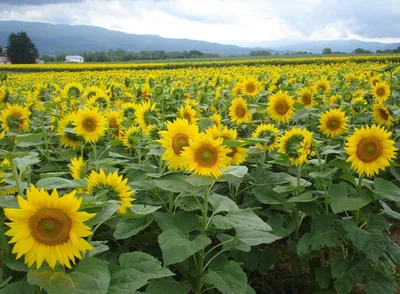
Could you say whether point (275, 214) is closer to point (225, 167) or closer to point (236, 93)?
point (225, 167)

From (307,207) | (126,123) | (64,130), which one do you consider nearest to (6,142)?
(64,130)

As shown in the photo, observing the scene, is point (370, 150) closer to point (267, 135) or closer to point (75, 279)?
point (267, 135)

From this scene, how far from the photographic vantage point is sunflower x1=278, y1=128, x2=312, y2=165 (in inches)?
103

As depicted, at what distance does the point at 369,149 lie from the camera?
8.08ft

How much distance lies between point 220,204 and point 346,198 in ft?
2.35

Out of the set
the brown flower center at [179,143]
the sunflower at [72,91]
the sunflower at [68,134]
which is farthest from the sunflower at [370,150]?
the sunflower at [72,91]

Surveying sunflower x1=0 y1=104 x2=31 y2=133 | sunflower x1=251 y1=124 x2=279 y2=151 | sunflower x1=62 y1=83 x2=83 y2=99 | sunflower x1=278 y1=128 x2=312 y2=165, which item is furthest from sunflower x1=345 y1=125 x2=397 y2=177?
sunflower x1=62 y1=83 x2=83 y2=99

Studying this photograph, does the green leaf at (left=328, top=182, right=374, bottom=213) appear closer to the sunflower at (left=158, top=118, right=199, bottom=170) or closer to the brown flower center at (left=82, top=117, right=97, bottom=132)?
the sunflower at (left=158, top=118, right=199, bottom=170)

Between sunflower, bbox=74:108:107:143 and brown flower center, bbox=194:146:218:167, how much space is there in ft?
3.97

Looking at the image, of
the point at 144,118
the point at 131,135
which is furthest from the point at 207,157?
the point at 144,118

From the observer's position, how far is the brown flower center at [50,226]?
57.6 inches

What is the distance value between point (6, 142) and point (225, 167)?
7.08 ft

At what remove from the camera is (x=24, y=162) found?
1.94 meters

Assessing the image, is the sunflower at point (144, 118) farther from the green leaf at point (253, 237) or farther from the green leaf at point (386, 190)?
the green leaf at point (386, 190)
